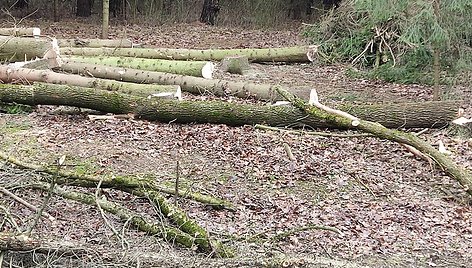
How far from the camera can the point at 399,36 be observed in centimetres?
1142

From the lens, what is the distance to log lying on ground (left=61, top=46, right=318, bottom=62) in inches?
488

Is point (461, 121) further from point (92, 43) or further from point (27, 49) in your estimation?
point (92, 43)

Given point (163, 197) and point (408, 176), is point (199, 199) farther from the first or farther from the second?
point (408, 176)

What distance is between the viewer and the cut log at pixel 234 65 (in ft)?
40.2

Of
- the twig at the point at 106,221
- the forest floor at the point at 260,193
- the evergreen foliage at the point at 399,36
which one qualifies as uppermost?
the evergreen foliage at the point at 399,36

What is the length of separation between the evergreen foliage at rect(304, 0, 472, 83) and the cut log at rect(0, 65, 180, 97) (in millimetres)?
3948

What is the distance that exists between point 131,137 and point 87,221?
249 cm

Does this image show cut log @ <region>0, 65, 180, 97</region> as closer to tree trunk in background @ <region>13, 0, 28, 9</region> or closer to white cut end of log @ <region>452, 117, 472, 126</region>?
white cut end of log @ <region>452, 117, 472, 126</region>

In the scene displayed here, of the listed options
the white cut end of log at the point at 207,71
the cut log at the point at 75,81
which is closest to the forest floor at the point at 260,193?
the cut log at the point at 75,81

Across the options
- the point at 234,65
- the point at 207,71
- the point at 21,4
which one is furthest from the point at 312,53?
the point at 21,4

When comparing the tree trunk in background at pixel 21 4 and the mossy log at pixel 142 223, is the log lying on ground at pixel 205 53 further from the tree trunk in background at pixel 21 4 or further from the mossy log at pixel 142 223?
the tree trunk in background at pixel 21 4

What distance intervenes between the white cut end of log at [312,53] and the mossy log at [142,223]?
919cm

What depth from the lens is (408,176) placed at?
6.89 m

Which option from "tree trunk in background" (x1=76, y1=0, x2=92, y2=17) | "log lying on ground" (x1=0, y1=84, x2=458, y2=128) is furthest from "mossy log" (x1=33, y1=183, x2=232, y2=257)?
→ "tree trunk in background" (x1=76, y1=0, x2=92, y2=17)
